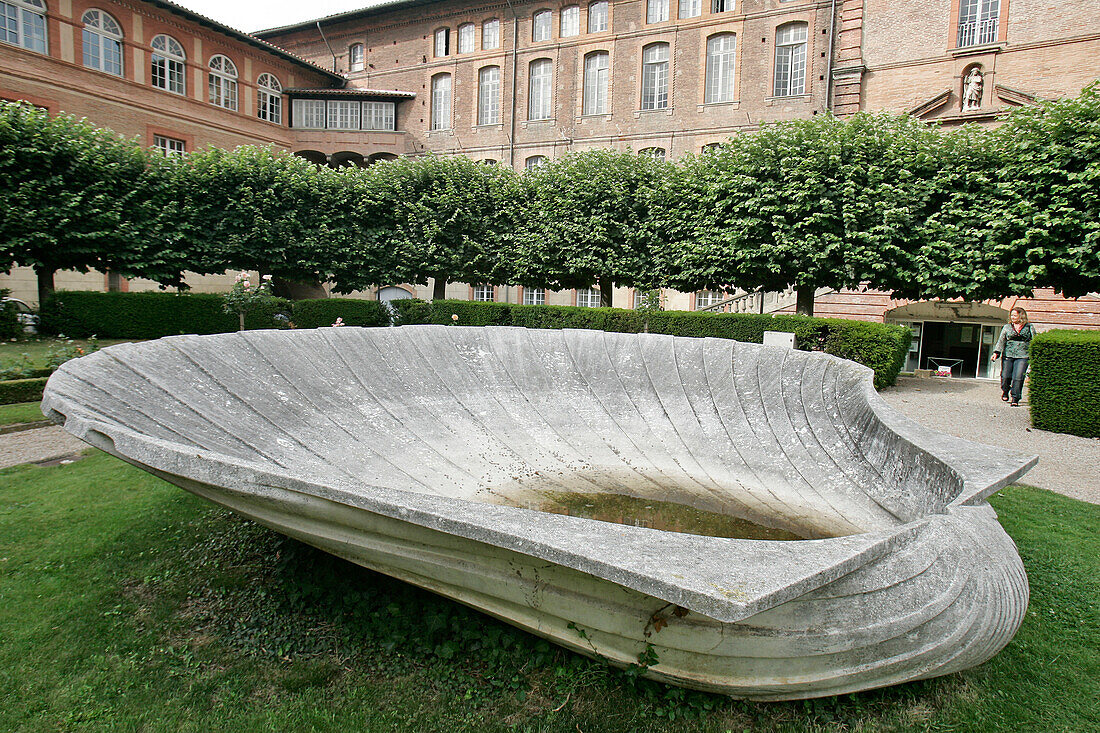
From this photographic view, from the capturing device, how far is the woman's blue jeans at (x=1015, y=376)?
10.9 metres

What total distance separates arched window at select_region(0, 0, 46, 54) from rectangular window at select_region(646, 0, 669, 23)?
74.6 ft

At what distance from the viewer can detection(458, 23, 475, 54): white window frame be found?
1193 inches

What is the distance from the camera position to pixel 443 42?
101ft

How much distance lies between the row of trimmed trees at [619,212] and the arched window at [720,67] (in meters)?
9.60

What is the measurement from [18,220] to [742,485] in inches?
745

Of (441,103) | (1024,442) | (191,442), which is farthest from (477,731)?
(441,103)

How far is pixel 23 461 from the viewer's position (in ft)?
18.0

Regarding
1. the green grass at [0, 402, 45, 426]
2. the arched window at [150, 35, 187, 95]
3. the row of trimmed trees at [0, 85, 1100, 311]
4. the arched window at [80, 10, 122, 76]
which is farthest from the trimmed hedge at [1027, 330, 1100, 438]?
the arched window at [150, 35, 187, 95]

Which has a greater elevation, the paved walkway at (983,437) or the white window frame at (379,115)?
the white window frame at (379,115)

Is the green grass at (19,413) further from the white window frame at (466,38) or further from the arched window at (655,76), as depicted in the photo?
the white window frame at (466,38)

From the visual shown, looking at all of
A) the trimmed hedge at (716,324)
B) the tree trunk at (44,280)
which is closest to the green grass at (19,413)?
the trimmed hedge at (716,324)

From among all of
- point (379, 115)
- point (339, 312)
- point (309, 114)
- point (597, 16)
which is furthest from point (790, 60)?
point (309, 114)

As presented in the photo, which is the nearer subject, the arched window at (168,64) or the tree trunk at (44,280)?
the tree trunk at (44,280)

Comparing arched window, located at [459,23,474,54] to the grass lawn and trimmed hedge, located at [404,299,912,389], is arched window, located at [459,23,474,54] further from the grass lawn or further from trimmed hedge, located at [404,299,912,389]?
the grass lawn
